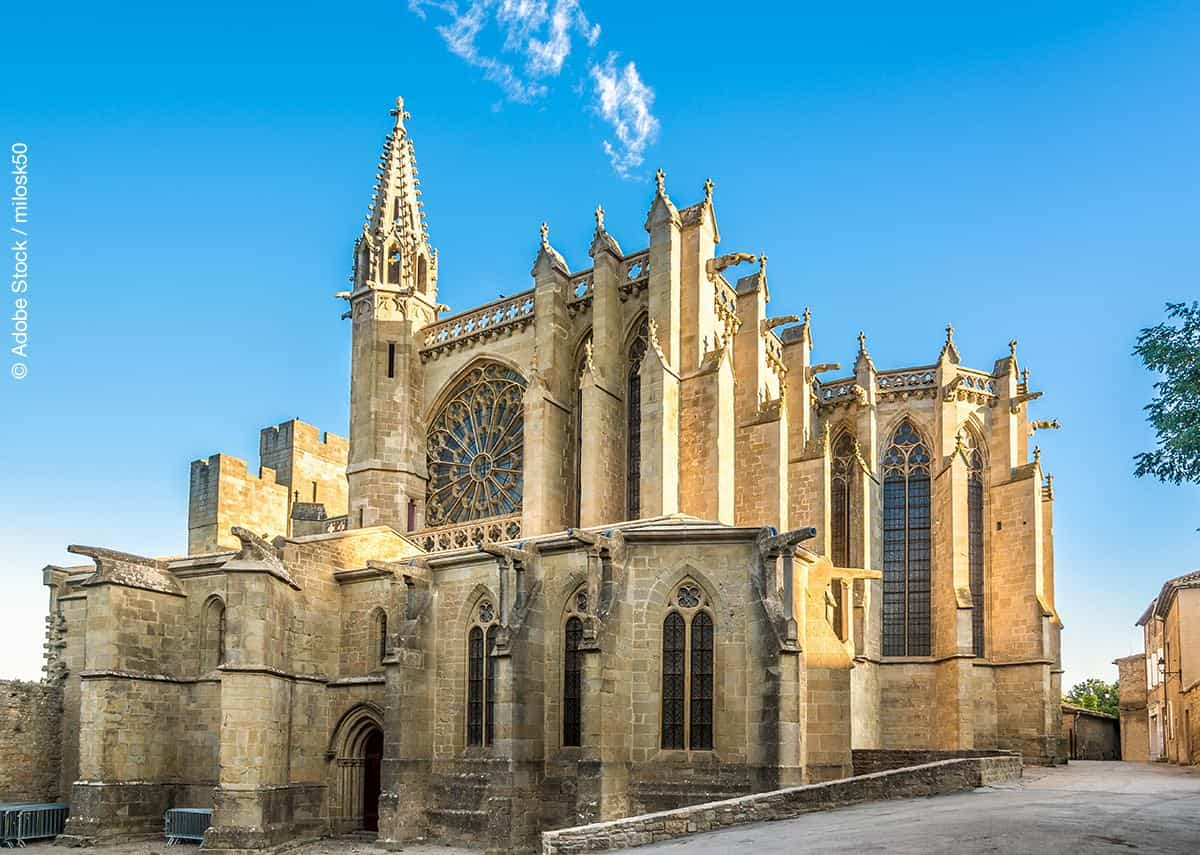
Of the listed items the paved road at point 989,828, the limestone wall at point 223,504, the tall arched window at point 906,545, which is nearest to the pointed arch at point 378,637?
the paved road at point 989,828

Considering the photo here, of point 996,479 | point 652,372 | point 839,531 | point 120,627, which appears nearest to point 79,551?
point 120,627

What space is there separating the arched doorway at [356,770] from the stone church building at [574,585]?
6 cm

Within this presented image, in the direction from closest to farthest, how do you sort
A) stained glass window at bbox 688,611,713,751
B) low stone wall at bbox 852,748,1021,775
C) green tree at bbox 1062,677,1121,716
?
1. stained glass window at bbox 688,611,713,751
2. low stone wall at bbox 852,748,1021,775
3. green tree at bbox 1062,677,1121,716

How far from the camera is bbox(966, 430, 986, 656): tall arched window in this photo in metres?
32.6

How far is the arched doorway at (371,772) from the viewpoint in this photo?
25.5m

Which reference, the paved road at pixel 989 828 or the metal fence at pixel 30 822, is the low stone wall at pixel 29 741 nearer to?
the metal fence at pixel 30 822

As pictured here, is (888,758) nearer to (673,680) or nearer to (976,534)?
(673,680)

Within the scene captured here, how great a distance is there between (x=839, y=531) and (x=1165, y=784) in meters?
12.2

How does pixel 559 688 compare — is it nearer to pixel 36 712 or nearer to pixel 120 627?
pixel 120 627

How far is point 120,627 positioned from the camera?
24.5 meters

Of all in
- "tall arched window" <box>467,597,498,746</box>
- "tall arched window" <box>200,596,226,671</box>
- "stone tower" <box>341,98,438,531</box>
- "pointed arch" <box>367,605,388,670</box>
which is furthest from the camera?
"stone tower" <box>341,98,438,531</box>

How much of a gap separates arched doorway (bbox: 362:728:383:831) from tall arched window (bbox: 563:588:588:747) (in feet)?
19.2

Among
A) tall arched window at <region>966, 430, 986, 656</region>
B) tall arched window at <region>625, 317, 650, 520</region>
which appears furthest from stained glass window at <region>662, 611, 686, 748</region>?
tall arched window at <region>966, 430, 986, 656</region>

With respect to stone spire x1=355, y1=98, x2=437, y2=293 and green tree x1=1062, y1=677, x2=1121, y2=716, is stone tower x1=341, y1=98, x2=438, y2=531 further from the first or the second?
green tree x1=1062, y1=677, x2=1121, y2=716
